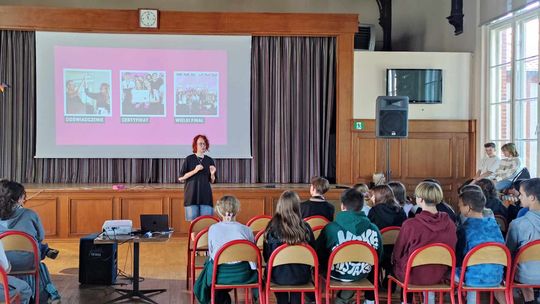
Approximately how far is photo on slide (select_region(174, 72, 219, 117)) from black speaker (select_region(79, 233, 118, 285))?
3.75 metres

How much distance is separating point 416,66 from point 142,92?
447 cm

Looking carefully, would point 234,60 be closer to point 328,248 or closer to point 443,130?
point 443,130

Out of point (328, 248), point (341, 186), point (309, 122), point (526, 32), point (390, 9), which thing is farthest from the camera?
point (390, 9)

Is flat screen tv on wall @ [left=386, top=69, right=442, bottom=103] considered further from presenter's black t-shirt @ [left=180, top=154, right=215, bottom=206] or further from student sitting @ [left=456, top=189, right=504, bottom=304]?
student sitting @ [left=456, top=189, right=504, bottom=304]

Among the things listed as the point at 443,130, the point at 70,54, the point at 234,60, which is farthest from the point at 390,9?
the point at 70,54

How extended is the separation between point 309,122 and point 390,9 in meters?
2.95

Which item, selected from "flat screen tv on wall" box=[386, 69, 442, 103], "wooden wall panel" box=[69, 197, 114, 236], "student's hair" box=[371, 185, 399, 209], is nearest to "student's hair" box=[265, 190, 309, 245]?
"student's hair" box=[371, 185, 399, 209]

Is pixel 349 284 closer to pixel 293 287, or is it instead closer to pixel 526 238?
pixel 293 287

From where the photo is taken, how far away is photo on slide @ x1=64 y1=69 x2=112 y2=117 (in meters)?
8.80

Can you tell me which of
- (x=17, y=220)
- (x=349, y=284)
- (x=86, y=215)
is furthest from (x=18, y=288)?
(x=86, y=215)

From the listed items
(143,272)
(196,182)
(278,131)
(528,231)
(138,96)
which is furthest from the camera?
(278,131)

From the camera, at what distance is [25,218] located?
4.41 m

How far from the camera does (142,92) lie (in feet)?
29.3

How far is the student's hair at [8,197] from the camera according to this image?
4270 mm
